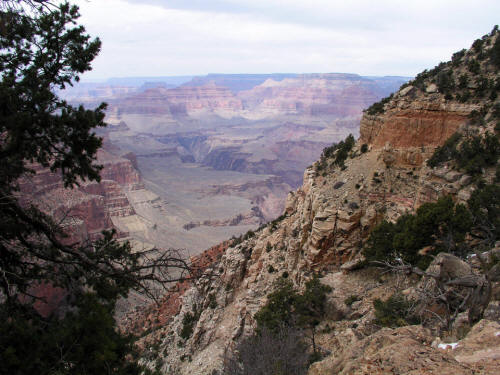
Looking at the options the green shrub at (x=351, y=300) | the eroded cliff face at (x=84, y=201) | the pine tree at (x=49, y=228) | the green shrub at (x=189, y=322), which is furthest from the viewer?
the eroded cliff face at (x=84, y=201)

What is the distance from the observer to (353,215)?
14812 millimetres

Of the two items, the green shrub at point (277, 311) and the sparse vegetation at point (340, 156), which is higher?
the sparse vegetation at point (340, 156)

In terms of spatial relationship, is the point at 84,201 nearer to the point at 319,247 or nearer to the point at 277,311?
the point at 319,247

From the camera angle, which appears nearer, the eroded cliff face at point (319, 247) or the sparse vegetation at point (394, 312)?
the sparse vegetation at point (394, 312)

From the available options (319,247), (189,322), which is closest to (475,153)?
(319,247)

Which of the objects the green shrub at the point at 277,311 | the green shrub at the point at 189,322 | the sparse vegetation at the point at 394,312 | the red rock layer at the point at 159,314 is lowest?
the red rock layer at the point at 159,314

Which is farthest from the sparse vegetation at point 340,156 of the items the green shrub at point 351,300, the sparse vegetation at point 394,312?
the sparse vegetation at point 394,312

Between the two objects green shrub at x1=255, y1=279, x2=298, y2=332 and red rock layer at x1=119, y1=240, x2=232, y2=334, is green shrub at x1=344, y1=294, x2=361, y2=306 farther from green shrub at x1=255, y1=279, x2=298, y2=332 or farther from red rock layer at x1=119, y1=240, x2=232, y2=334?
red rock layer at x1=119, y1=240, x2=232, y2=334

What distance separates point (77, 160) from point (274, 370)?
6.39m

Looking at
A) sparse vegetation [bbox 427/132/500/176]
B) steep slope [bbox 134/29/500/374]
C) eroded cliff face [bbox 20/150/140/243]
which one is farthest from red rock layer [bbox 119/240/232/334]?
sparse vegetation [bbox 427/132/500/176]

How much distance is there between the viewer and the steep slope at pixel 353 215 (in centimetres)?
1271

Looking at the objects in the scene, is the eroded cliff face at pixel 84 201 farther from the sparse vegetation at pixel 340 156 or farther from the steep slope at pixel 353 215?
the sparse vegetation at pixel 340 156

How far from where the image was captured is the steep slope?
1271 cm

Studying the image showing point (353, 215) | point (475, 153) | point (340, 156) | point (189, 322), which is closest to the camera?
point (475, 153)
